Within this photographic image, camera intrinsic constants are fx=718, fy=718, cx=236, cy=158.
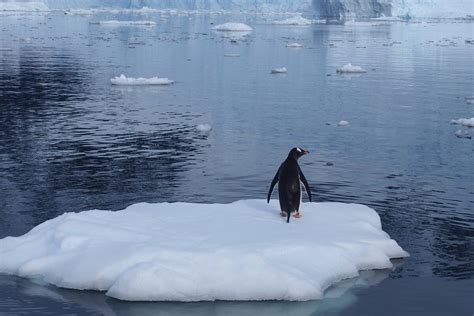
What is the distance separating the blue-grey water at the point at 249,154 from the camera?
893 cm

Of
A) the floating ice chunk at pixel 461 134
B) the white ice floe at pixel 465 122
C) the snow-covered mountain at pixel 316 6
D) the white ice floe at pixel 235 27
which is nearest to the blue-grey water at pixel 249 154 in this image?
the floating ice chunk at pixel 461 134

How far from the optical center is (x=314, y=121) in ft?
74.1

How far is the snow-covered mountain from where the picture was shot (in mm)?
95125

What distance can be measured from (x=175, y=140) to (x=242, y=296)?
35.9 feet

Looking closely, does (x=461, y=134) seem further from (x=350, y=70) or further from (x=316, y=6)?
(x=316, y=6)

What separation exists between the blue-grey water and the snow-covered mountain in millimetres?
57955

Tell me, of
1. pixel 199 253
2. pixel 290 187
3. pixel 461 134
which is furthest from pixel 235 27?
pixel 199 253

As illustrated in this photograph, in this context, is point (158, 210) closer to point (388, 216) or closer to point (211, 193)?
point (211, 193)

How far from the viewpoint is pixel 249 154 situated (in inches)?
698

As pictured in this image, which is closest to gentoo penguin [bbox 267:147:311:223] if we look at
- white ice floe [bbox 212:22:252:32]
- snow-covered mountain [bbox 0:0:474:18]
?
white ice floe [bbox 212:22:252:32]

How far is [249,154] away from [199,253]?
29.6 feet

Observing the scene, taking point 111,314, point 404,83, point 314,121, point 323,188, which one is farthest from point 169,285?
point 404,83

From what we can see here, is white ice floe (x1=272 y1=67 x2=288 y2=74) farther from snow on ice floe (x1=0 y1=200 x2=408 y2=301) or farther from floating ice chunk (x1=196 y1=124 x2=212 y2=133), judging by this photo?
snow on ice floe (x1=0 y1=200 x2=408 y2=301)

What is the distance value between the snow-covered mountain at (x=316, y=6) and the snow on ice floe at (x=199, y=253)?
85.4 metres
